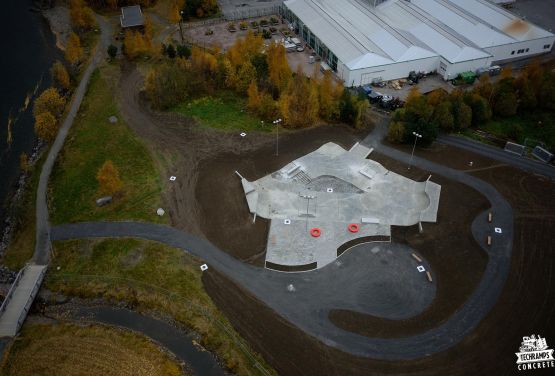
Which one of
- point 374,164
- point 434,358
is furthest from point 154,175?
point 434,358

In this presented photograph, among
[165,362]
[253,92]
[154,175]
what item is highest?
[253,92]

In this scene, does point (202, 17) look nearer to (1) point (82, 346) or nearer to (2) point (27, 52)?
(2) point (27, 52)

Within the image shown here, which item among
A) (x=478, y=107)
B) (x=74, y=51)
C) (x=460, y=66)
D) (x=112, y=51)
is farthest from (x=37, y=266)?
(x=460, y=66)

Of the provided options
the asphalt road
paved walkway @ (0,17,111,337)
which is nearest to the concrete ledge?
paved walkway @ (0,17,111,337)

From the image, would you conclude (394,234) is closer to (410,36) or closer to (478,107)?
(478,107)

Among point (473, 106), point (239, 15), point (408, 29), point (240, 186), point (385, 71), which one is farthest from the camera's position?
point (239, 15)

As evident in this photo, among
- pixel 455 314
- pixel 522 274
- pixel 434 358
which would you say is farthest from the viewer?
pixel 522 274
